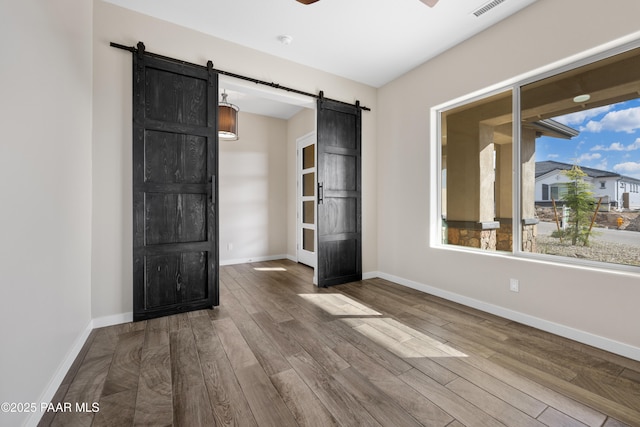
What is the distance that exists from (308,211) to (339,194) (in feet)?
4.63

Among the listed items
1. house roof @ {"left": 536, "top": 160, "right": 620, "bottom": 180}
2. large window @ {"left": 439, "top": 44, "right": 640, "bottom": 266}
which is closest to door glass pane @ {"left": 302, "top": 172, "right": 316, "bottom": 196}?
large window @ {"left": 439, "top": 44, "right": 640, "bottom": 266}

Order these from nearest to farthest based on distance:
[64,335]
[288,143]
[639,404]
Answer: [639,404] → [64,335] → [288,143]

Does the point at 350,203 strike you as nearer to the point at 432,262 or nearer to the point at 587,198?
the point at 432,262

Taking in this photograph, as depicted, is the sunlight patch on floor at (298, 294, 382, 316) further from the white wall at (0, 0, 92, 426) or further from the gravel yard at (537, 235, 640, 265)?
the white wall at (0, 0, 92, 426)

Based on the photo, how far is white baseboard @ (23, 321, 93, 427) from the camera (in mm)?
1344

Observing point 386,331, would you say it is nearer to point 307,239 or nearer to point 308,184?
point 307,239

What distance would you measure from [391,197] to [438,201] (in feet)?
2.29

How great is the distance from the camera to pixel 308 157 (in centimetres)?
523

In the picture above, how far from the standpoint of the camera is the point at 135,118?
8.43 feet

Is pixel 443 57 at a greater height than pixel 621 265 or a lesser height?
greater

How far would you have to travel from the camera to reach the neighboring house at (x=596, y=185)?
212 centimetres

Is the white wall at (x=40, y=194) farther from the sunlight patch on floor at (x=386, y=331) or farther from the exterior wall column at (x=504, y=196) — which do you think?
the exterior wall column at (x=504, y=196)

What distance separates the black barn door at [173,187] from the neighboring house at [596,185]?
323 cm

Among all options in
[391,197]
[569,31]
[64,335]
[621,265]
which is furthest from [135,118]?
[621,265]
